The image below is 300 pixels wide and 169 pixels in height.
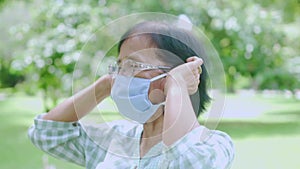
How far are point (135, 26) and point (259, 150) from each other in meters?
3.62

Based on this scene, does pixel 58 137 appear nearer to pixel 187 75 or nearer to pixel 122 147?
pixel 122 147

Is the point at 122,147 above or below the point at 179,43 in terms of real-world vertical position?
below

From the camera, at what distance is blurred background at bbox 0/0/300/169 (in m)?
3.93

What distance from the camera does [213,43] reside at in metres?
3.78

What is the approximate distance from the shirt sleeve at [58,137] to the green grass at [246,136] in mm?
1911

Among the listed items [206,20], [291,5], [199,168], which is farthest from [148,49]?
[291,5]

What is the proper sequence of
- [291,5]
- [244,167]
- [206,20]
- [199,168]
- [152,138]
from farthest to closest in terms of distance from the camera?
[291,5], [206,20], [244,167], [152,138], [199,168]

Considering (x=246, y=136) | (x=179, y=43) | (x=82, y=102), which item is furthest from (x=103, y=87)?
(x=246, y=136)

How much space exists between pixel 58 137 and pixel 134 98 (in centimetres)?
17

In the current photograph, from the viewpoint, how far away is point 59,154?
928 mm

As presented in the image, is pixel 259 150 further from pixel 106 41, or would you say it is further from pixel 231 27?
pixel 106 41

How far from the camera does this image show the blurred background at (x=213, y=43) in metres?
3.93

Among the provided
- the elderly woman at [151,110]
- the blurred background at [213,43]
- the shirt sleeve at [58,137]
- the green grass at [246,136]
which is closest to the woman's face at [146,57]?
the elderly woman at [151,110]

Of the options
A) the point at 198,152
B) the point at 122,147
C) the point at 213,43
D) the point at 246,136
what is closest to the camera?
the point at 198,152
